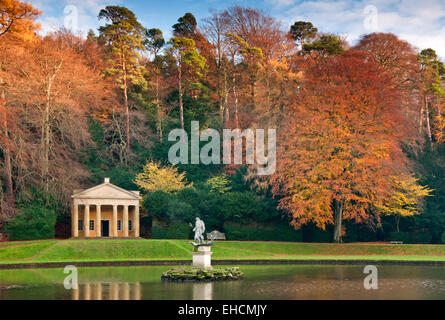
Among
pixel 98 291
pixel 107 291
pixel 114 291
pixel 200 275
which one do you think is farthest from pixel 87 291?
pixel 200 275

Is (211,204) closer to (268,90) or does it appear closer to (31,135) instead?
(268,90)

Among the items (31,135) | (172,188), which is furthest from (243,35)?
(31,135)

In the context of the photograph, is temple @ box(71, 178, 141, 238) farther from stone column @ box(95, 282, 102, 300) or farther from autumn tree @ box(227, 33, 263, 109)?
stone column @ box(95, 282, 102, 300)

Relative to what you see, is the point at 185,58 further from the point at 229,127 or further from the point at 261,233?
the point at 261,233

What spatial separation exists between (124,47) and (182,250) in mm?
33323

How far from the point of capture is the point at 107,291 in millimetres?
24453

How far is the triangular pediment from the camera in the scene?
5709cm

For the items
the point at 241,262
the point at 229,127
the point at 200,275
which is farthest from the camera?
the point at 229,127

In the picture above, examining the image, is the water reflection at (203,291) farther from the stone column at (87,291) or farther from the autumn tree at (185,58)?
the autumn tree at (185,58)

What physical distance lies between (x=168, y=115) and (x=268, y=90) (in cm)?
2046

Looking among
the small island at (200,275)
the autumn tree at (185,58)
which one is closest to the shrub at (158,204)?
the autumn tree at (185,58)

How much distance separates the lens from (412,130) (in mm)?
61938

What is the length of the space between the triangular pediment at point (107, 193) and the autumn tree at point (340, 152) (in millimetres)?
15094

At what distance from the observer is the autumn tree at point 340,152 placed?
5141cm
